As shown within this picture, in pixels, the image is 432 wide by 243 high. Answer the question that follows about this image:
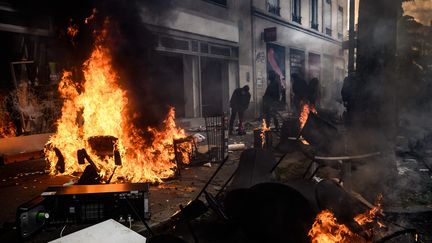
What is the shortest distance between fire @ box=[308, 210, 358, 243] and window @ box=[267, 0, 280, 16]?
1874 centimetres

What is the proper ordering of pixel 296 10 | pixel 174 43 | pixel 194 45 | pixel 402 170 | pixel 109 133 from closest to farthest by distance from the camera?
1. pixel 402 170
2. pixel 109 133
3. pixel 174 43
4. pixel 194 45
5. pixel 296 10

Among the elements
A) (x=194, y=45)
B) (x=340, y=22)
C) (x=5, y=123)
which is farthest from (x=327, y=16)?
(x=5, y=123)

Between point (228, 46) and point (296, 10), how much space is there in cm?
1003

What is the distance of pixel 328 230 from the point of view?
124 inches

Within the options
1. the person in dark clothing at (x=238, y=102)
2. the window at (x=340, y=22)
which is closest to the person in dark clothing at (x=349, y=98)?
the person in dark clothing at (x=238, y=102)

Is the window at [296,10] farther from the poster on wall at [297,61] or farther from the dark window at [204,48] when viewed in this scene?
the dark window at [204,48]

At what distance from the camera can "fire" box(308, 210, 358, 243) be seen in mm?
3100

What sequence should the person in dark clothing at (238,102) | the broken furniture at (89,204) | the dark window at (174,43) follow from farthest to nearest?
the dark window at (174,43)
the person in dark clothing at (238,102)
the broken furniture at (89,204)

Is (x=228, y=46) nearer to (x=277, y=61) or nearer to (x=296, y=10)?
(x=277, y=61)

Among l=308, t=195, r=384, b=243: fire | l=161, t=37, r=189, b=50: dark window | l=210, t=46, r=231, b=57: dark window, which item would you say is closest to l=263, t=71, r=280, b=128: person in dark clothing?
l=210, t=46, r=231, b=57: dark window

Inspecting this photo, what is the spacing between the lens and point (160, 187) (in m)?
5.89

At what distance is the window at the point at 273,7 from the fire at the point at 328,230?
18.7m

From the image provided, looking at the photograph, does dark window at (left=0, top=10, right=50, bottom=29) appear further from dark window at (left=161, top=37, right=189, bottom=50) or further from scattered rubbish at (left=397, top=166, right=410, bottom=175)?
scattered rubbish at (left=397, top=166, right=410, bottom=175)

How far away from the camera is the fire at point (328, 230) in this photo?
3100mm
